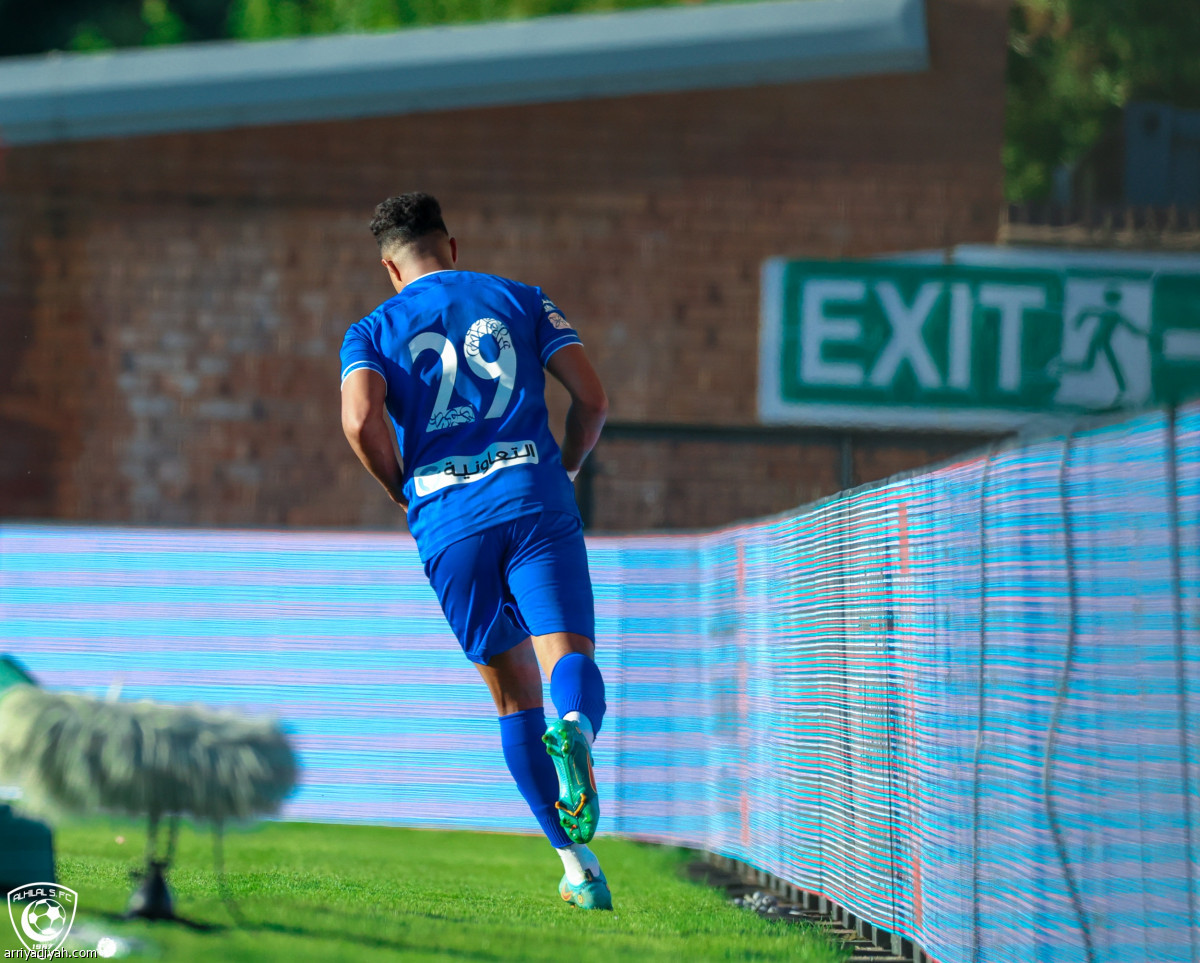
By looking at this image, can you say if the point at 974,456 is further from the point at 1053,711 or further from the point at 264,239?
the point at 264,239

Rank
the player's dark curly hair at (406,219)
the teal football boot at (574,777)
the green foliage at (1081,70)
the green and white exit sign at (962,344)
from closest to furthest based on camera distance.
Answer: the teal football boot at (574,777) < the player's dark curly hair at (406,219) < the green and white exit sign at (962,344) < the green foliage at (1081,70)

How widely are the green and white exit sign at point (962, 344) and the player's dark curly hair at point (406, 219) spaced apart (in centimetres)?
929

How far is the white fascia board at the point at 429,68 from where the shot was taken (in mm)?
13781

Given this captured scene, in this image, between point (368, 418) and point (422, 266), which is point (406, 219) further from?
point (368, 418)

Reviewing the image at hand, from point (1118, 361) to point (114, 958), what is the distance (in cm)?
1264

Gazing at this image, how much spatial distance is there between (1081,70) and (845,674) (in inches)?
1096

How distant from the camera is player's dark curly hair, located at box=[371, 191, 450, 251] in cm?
509

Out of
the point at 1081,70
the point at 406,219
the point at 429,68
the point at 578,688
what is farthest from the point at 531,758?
the point at 1081,70

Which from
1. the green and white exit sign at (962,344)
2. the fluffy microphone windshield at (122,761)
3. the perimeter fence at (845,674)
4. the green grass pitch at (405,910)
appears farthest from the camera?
the green and white exit sign at (962,344)

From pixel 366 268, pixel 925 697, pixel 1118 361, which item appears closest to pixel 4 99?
pixel 366 268

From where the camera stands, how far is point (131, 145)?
548 inches

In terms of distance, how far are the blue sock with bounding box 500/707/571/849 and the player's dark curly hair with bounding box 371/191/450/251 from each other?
1.60 metres

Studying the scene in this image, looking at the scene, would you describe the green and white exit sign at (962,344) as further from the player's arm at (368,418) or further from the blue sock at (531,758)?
the player's arm at (368,418)

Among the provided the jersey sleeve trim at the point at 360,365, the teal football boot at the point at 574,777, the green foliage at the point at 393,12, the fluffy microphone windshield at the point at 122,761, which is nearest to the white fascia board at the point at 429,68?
the jersey sleeve trim at the point at 360,365
